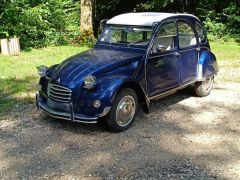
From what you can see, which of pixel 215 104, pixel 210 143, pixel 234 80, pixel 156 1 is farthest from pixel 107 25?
pixel 156 1

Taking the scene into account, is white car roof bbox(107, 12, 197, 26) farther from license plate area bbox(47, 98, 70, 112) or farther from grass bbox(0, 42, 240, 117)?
grass bbox(0, 42, 240, 117)

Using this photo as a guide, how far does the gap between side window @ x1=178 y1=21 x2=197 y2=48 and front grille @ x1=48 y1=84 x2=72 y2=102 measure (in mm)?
2620

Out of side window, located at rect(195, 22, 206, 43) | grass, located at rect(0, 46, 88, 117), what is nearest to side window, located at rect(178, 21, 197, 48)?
side window, located at rect(195, 22, 206, 43)

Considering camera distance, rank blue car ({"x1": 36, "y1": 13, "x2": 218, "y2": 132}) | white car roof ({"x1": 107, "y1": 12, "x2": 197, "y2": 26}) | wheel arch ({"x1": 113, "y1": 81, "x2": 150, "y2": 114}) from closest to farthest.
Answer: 1. blue car ({"x1": 36, "y1": 13, "x2": 218, "y2": 132})
2. wheel arch ({"x1": 113, "y1": 81, "x2": 150, "y2": 114})
3. white car roof ({"x1": 107, "y1": 12, "x2": 197, "y2": 26})

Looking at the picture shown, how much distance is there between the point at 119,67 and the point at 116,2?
15609mm

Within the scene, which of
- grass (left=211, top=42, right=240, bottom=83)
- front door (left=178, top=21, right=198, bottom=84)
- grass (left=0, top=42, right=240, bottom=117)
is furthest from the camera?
grass (left=211, top=42, right=240, bottom=83)

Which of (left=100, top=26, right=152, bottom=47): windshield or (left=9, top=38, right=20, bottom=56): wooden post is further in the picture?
(left=9, top=38, right=20, bottom=56): wooden post

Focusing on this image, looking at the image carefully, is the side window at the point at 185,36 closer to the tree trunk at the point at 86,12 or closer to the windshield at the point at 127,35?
the windshield at the point at 127,35

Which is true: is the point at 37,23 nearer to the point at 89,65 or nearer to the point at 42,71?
the point at 42,71

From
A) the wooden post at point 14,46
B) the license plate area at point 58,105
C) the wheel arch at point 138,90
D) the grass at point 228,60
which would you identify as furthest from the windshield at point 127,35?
the wooden post at point 14,46

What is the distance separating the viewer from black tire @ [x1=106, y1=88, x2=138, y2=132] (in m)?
6.59

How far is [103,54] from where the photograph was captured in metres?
7.43

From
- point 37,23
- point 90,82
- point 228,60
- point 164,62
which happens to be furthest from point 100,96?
point 37,23

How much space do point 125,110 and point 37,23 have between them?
9547 mm
